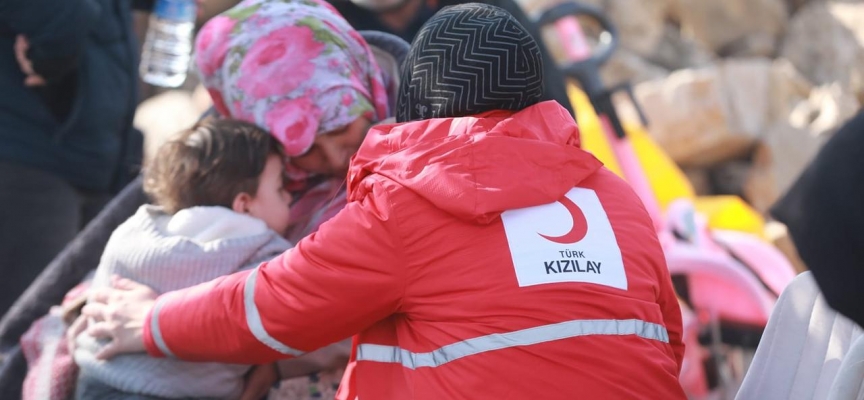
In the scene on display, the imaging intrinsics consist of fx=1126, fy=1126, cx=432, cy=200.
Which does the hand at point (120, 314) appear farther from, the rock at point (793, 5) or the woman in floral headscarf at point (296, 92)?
the rock at point (793, 5)

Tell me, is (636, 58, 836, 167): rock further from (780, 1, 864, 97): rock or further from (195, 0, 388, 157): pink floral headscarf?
(195, 0, 388, 157): pink floral headscarf

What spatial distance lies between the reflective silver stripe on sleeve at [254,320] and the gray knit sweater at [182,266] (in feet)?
1.01

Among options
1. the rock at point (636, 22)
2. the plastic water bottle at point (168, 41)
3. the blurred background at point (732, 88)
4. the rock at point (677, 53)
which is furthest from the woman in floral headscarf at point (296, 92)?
the rock at point (677, 53)

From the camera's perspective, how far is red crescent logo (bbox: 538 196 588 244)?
1684mm

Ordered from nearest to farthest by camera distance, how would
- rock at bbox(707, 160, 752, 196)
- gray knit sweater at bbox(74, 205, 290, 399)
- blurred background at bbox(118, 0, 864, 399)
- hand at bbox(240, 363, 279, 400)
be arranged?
gray knit sweater at bbox(74, 205, 290, 399)
hand at bbox(240, 363, 279, 400)
blurred background at bbox(118, 0, 864, 399)
rock at bbox(707, 160, 752, 196)

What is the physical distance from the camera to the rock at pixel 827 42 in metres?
6.82

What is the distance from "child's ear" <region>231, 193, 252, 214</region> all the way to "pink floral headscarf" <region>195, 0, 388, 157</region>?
0.14 metres

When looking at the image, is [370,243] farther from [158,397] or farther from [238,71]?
[238,71]

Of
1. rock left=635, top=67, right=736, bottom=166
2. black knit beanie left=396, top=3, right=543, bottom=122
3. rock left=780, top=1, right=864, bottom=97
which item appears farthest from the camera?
rock left=780, top=1, right=864, bottom=97

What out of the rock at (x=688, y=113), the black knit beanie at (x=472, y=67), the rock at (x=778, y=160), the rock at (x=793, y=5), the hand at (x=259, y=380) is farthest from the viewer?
the rock at (x=793, y=5)

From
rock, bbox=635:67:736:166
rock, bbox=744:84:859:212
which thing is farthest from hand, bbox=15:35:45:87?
rock, bbox=744:84:859:212

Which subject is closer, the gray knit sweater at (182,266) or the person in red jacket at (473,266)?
the person in red jacket at (473,266)

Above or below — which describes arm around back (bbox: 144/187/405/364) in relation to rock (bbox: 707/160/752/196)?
above

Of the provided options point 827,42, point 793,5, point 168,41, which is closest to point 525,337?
point 168,41
